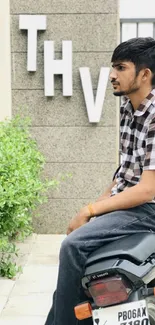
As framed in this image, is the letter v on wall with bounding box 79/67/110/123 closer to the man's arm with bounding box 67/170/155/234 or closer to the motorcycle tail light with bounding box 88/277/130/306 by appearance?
the man's arm with bounding box 67/170/155/234

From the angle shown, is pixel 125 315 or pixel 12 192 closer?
pixel 125 315

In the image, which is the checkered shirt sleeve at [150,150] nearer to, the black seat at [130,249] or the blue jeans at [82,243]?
the blue jeans at [82,243]

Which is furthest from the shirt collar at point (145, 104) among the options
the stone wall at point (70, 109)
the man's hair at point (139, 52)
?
Answer: the stone wall at point (70, 109)

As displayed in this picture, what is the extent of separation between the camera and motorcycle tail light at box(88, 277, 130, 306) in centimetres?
296

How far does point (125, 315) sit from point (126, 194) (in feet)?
1.93

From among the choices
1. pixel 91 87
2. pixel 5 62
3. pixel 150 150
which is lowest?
pixel 91 87

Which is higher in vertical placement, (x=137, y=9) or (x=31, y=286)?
(x=137, y=9)

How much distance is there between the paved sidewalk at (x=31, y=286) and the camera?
4617 mm

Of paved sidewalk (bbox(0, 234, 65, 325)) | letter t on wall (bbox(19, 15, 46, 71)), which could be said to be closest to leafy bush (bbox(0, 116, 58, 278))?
paved sidewalk (bbox(0, 234, 65, 325))

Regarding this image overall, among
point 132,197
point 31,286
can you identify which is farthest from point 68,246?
point 31,286

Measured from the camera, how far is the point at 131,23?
722 centimetres

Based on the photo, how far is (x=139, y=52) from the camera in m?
3.22

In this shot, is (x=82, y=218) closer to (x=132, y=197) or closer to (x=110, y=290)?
(x=132, y=197)

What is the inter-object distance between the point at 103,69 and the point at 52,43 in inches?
24.8
